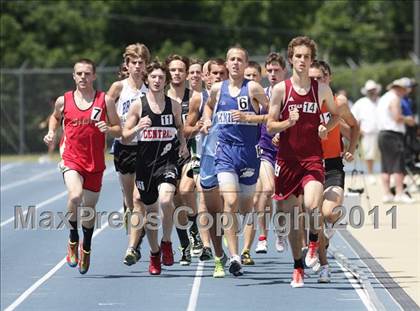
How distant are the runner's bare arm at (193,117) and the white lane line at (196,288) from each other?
1.44m

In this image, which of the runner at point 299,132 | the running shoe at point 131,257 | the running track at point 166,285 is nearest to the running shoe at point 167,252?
the running track at point 166,285

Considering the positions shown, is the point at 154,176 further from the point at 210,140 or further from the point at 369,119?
the point at 369,119

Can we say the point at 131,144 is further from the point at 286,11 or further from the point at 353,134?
the point at 286,11

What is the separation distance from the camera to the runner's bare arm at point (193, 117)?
13.4 metres

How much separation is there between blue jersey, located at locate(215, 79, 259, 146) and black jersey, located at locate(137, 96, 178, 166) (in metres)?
0.45

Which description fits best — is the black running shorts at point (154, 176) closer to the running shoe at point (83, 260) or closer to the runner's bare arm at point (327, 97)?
the running shoe at point (83, 260)

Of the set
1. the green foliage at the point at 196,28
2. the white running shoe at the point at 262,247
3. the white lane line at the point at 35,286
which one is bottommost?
the white lane line at the point at 35,286

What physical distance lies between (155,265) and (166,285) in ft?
1.33

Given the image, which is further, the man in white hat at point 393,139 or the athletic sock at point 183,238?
the man in white hat at point 393,139

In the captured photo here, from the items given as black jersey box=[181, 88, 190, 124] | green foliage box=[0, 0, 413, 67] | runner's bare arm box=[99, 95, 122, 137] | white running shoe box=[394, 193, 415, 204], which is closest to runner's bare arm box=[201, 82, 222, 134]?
runner's bare arm box=[99, 95, 122, 137]

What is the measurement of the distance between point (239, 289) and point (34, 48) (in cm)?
3270

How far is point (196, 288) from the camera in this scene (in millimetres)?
13320

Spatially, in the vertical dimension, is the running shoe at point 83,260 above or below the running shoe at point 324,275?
above

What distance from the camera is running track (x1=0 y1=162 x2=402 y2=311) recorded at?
12.4 m
